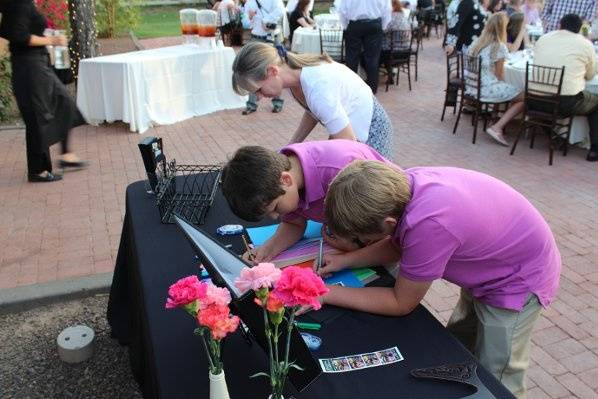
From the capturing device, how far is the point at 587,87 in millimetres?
5500

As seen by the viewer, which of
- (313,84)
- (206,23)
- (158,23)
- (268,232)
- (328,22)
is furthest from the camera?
(158,23)

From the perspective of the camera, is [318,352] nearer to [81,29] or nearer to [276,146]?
[276,146]

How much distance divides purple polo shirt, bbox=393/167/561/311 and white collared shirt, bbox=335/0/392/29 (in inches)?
241

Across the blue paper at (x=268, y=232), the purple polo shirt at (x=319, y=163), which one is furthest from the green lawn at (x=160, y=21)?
the purple polo shirt at (x=319, y=163)

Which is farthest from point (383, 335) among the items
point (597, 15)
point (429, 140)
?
point (597, 15)

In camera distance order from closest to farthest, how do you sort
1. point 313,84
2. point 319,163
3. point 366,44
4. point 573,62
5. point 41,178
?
point 319,163, point 313,84, point 41,178, point 573,62, point 366,44

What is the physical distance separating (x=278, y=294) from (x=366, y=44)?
23.0 ft

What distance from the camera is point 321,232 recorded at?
2.00 m

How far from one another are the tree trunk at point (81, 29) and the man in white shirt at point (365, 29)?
3646 millimetres

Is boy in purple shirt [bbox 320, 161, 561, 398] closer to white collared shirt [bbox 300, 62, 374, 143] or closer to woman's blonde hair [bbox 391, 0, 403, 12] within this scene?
white collared shirt [bbox 300, 62, 374, 143]

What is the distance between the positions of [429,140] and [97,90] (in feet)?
13.3

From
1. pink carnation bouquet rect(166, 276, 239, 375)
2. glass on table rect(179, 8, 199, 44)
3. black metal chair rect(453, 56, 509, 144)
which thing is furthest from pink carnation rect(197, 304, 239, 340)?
glass on table rect(179, 8, 199, 44)

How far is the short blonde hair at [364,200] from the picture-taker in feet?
4.41

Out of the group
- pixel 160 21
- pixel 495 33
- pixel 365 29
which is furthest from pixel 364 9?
pixel 160 21
